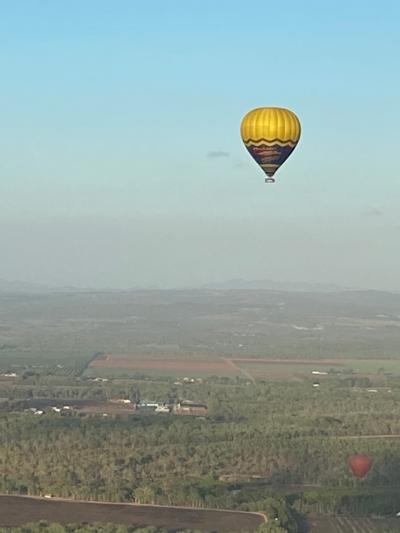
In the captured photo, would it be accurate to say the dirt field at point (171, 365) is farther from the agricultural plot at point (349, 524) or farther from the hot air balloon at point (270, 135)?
the hot air balloon at point (270, 135)

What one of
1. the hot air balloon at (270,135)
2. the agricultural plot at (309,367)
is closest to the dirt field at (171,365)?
the agricultural plot at (309,367)

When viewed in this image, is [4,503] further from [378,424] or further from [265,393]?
[265,393]

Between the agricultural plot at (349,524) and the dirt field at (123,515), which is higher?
the dirt field at (123,515)

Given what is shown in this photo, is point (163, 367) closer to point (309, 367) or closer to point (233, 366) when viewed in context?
point (233, 366)

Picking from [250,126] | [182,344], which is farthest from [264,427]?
[182,344]

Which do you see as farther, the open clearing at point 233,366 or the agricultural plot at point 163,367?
the open clearing at point 233,366

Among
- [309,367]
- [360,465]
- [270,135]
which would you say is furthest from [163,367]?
[270,135]

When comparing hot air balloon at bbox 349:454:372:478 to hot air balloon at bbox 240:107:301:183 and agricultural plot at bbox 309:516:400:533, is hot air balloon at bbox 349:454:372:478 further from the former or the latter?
hot air balloon at bbox 240:107:301:183
